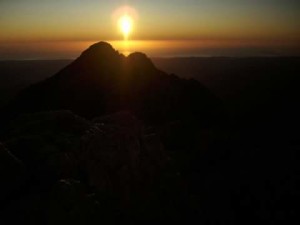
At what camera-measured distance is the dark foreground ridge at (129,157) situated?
1452cm

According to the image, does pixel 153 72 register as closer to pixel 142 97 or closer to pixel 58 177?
pixel 142 97

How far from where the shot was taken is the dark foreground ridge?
14.5 metres

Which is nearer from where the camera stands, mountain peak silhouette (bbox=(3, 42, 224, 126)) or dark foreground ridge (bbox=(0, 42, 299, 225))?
dark foreground ridge (bbox=(0, 42, 299, 225))

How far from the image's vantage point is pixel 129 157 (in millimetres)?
18109

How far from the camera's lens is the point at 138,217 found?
17.2 meters

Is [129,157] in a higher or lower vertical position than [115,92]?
lower

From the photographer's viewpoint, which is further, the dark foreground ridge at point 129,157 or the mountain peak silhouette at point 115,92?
the mountain peak silhouette at point 115,92

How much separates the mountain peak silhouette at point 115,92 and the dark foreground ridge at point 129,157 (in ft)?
0.27

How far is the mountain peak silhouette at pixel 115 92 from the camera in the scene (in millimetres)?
31312

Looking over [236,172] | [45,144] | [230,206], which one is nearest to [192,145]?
[236,172]

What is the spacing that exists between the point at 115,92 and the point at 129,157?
14.5m

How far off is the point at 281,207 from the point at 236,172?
6.07 metres

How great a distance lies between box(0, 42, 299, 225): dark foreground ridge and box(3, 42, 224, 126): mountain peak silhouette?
83mm

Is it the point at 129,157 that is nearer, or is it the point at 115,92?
the point at 129,157
